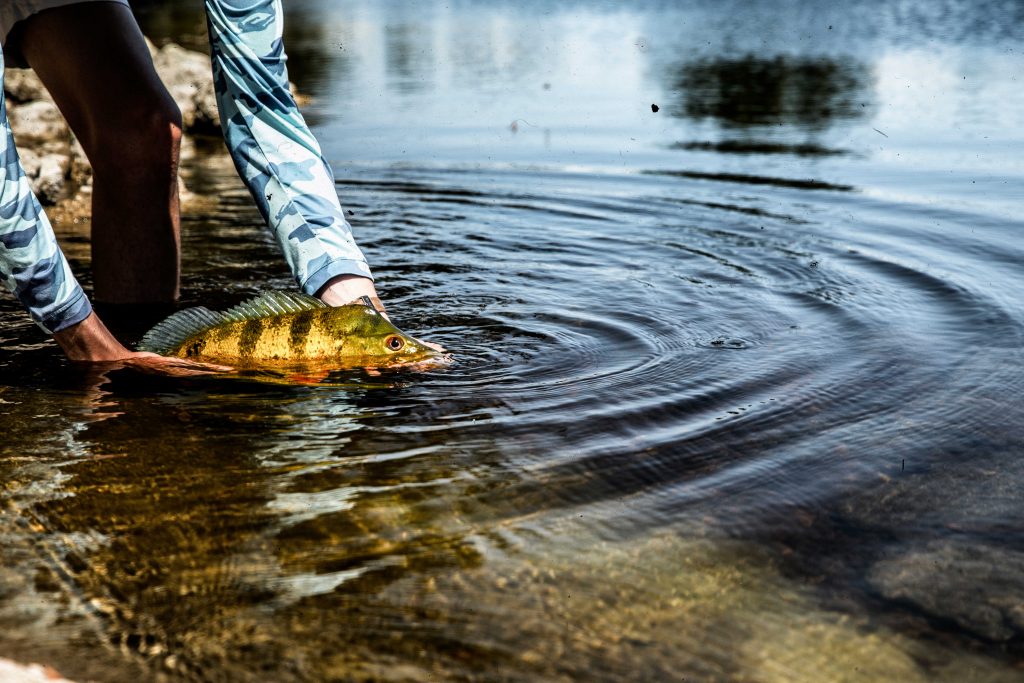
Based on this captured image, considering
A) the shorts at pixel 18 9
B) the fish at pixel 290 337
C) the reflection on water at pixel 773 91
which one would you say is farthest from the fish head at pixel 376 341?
the reflection on water at pixel 773 91

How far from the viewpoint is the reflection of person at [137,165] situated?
3.84m

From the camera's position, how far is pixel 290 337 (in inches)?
163

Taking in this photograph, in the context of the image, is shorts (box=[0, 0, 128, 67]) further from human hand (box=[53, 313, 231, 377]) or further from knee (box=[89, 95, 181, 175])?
human hand (box=[53, 313, 231, 377])

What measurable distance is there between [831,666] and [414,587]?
0.94 metres

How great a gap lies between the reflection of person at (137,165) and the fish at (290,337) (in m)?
0.18

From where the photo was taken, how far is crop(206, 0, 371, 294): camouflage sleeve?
431cm

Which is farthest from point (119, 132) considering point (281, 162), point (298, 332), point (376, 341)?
point (376, 341)

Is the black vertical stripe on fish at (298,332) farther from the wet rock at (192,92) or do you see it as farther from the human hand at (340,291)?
the wet rock at (192,92)

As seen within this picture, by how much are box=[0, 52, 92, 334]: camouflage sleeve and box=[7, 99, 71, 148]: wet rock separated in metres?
6.72

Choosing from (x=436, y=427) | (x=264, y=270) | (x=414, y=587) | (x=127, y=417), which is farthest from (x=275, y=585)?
(x=264, y=270)

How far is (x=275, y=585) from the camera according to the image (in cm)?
267

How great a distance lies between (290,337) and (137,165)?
1462 mm

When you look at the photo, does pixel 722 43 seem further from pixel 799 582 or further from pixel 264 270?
pixel 799 582

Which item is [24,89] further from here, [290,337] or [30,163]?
[290,337]
